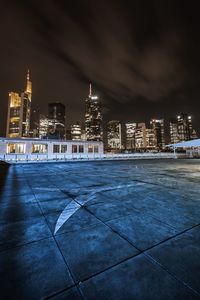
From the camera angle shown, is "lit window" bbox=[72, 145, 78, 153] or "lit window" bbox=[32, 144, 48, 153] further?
"lit window" bbox=[72, 145, 78, 153]

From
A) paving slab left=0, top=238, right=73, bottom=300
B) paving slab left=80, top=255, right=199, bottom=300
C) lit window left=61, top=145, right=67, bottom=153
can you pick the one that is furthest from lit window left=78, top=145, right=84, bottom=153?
paving slab left=80, top=255, right=199, bottom=300

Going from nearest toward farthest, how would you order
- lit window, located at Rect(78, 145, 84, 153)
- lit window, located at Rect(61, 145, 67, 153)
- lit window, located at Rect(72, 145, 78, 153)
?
1. lit window, located at Rect(61, 145, 67, 153)
2. lit window, located at Rect(72, 145, 78, 153)
3. lit window, located at Rect(78, 145, 84, 153)

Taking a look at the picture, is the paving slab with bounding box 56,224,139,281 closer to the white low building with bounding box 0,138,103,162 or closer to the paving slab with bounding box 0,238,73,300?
the paving slab with bounding box 0,238,73,300

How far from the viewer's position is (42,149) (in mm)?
29656

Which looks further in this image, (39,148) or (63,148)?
(63,148)

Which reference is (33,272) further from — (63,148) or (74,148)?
(74,148)

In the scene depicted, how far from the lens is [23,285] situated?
1636 millimetres

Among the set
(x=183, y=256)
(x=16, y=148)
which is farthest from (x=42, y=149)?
(x=183, y=256)

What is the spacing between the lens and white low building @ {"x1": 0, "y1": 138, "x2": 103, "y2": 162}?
24.3 metres

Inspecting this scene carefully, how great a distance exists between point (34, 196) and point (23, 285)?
3777 mm

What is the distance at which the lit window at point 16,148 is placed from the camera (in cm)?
2641

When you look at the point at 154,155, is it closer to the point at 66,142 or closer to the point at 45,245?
the point at 66,142

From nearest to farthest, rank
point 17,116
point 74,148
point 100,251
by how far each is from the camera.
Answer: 1. point 100,251
2. point 74,148
3. point 17,116

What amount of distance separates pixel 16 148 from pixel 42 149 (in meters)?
4.46
